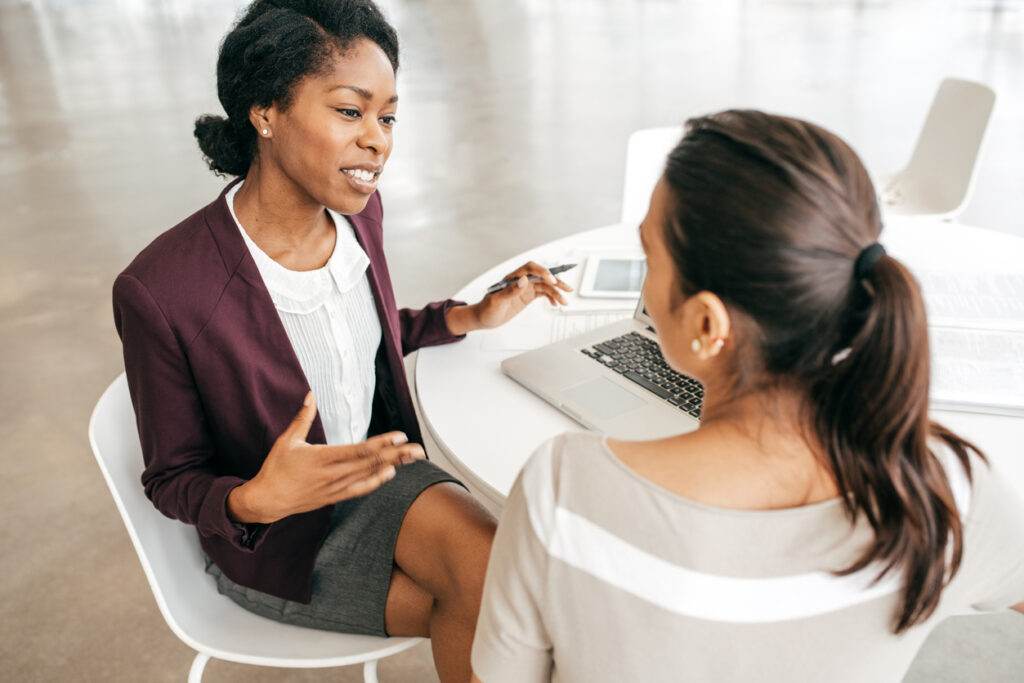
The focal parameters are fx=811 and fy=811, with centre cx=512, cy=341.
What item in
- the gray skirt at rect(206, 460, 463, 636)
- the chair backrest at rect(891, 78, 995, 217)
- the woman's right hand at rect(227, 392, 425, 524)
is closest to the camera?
the woman's right hand at rect(227, 392, 425, 524)

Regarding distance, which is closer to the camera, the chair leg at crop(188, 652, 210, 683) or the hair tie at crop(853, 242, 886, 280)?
the hair tie at crop(853, 242, 886, 280)

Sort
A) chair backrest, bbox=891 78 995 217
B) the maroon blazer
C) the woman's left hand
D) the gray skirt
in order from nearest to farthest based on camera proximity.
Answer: the maroon blazer < the gray skirt < the woman's left hand < chair backrest, bbox=891 78 995 217

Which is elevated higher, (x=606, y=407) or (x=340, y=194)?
(x=340, y=194)

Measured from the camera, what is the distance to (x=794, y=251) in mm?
704

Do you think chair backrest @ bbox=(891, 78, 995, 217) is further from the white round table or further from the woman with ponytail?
the woman with ponytail

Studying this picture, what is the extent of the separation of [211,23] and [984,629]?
1079 cm

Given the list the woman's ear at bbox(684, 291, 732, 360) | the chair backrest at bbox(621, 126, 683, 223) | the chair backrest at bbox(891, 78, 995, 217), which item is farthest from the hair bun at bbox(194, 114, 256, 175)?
the chair backrest at bbox(891, 78, 995, 217)

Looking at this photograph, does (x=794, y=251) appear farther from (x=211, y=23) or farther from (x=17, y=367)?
(x=211, y=23)

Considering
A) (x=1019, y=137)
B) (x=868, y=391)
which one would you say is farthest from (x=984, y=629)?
(x=1019, y=137)

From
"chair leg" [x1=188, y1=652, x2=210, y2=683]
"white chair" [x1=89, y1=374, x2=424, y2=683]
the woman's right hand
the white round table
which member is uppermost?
the woman's right hand

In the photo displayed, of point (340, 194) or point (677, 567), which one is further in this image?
point (340, 194)

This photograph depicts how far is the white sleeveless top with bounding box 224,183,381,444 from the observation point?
4.66 feet

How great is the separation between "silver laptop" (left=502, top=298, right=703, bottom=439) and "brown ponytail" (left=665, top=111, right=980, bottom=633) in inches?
20.8

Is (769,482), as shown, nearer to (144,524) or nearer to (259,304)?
(259,304)
